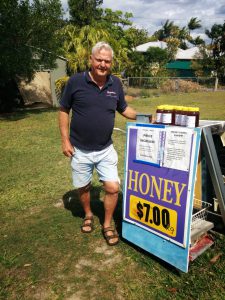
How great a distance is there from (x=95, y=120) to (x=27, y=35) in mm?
10905

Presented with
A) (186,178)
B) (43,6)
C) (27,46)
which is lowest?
(186,178)

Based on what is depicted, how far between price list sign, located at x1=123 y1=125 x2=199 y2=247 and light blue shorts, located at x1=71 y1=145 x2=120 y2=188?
10.4 inches

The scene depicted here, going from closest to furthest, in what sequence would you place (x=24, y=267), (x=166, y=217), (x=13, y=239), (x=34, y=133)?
(x=166, y=217) < (x=24, y=267) < (x=13, y=239) < (x=34, y=133)

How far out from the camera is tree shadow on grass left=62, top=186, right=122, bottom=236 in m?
4.21

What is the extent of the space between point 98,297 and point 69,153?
1464mm

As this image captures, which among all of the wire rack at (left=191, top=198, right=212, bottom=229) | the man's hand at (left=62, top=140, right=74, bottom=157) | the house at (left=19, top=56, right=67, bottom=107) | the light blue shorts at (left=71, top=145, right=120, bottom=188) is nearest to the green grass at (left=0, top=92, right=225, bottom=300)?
the wire rack at (left=191, top=198, right=212, bottom=229)

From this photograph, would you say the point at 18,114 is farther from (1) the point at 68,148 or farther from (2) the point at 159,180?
(2) the point at 159,180

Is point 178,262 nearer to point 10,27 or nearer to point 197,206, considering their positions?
point 197,206

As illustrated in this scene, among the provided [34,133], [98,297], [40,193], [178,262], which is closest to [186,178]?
[178,262]

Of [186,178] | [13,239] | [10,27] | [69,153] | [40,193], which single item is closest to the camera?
[186,178]

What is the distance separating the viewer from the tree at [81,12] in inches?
1205

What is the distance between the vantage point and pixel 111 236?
3584 mm

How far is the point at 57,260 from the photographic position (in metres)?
3.31

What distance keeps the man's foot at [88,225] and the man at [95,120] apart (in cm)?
25
